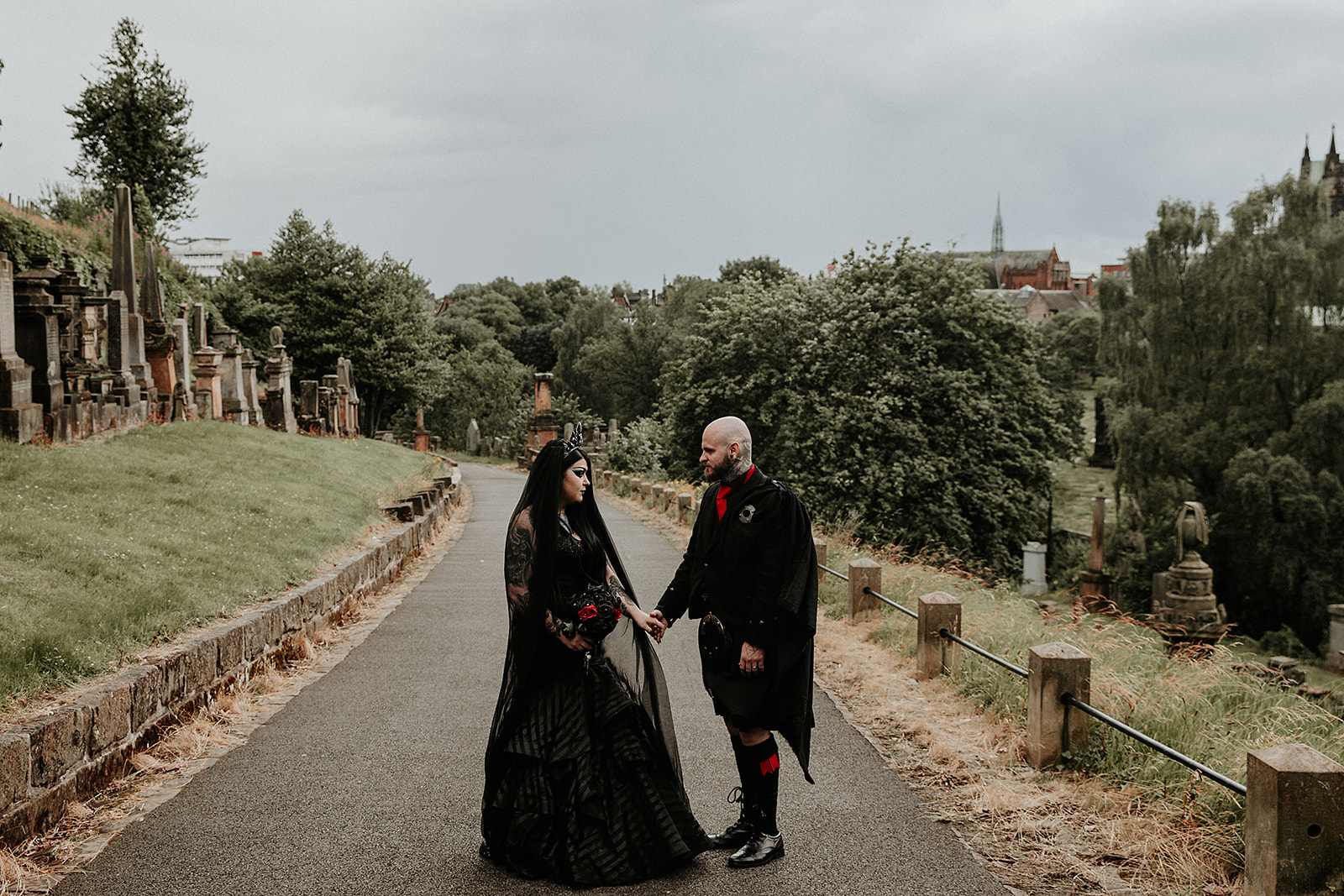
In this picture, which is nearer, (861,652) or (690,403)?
(861,652)

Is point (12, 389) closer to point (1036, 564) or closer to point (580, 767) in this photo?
point (580, 767)

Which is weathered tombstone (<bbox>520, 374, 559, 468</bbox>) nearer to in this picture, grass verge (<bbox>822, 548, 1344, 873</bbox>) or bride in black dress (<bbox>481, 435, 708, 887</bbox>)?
grass verge (<bbox>822, 548, 1344, 873</bbox>)

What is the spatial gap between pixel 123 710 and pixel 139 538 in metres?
3.74

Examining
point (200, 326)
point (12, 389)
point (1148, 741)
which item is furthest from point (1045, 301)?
point (1148, 741)

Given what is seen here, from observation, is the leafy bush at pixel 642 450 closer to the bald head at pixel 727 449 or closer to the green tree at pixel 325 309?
the green tree at pixel 325 309

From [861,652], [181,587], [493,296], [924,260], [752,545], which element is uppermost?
[493,296]

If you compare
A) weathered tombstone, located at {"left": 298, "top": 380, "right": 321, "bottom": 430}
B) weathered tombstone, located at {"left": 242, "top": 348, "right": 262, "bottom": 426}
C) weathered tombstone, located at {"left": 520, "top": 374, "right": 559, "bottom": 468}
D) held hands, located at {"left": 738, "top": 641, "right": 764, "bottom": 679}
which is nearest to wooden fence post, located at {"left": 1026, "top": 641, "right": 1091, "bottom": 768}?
held hands, located at {"left": 738, "top": 641, "right": 764, "bottom": 679}

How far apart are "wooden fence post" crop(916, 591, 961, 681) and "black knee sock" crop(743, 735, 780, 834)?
3.58m

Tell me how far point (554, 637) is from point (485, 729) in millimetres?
2411

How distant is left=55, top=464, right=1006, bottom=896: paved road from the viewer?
416 cm

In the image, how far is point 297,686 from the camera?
295 inches

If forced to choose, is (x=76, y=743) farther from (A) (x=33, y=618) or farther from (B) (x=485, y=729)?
(B) (x=485, y=729)

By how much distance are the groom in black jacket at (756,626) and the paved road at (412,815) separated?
0.35m

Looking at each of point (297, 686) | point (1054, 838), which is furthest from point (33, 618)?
point (1054, 838)
